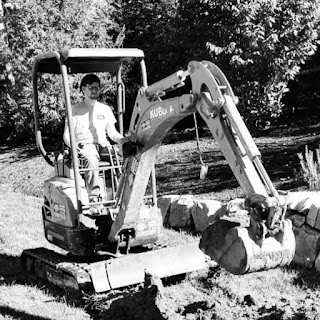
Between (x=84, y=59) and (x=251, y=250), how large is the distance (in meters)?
3.40

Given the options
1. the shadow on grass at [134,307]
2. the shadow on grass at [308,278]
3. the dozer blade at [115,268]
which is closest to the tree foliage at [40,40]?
the dozer blade at [115,268]

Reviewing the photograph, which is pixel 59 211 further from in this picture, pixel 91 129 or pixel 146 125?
pixel 146 125

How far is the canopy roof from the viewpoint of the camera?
6.51 metres

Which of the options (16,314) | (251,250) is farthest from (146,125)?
(16,314)

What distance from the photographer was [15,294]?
6.42 metres

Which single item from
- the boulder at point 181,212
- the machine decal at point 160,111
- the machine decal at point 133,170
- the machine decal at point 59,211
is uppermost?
the machine decal at point 160,111

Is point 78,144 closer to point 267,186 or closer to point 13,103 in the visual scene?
point 267,186

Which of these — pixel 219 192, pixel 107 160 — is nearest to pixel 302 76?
pixel 219 192

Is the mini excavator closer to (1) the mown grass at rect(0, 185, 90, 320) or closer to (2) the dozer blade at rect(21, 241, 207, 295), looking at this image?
(2) the dozer blade at rect(21, 241, 207, 295)

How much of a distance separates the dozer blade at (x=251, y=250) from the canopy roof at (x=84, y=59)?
2.73 m

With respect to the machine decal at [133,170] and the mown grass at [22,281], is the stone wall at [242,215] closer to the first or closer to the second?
the machine decal at [133,170]

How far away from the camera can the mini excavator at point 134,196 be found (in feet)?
15.3

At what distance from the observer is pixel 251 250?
4457 millimetres

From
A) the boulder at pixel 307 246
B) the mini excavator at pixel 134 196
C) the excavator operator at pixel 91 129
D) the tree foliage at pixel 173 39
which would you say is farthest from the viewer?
the tree foliage at pixel 173 39
